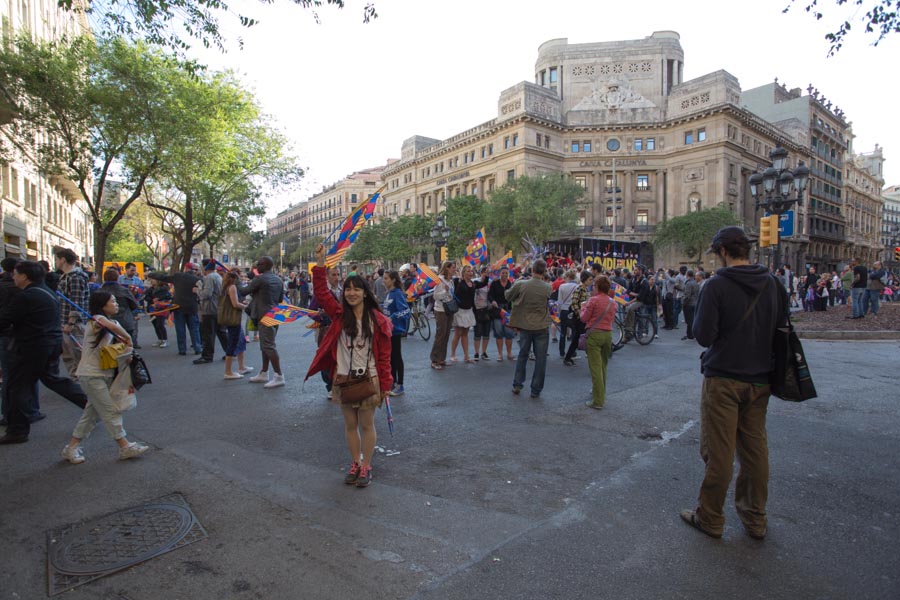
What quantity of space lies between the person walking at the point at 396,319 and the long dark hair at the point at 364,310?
2.76 meters

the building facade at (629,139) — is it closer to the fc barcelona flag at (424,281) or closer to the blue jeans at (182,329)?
the fc barcelona flag at (424,281)

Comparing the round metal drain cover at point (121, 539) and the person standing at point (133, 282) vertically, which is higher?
the person standing at point (133, 282)

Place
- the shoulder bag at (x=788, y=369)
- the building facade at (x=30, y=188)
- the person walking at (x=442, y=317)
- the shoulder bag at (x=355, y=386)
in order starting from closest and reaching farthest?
the shoulder bag at (x=788, y=369) → the shoulder bag at (x=355, y=386) → the person walking at (x=442, y=317) → the building facade at (x=30, y=188)

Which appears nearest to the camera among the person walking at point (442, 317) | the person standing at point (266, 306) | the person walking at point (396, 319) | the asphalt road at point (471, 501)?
the asphalt road at point (471, 501)

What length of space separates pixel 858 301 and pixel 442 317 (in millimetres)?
14049

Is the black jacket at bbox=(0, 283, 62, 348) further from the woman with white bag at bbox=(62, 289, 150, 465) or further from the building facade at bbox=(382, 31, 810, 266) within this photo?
the building facade at bbox=(382, 31, 810, 266)

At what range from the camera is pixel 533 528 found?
335 centimetres

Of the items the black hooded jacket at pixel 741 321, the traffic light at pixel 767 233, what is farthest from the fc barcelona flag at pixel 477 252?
the black hooded jacket at pixel 741 321

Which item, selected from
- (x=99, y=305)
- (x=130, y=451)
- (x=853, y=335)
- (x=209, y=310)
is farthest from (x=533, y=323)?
(x=853, y=335)

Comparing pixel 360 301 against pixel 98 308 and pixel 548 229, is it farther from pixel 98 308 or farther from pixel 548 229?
pixel 548 229

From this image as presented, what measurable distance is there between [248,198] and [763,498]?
30.9 meters

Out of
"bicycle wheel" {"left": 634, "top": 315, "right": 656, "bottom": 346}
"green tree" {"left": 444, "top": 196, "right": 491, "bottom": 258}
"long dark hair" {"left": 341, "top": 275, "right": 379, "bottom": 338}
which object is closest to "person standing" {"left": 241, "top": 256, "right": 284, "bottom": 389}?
"long dark hair" {"left": 341, "top": 275, "right": 379, "bottom": 338}

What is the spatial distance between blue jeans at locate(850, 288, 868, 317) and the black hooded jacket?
16.2 meters

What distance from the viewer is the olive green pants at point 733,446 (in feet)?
10.5
